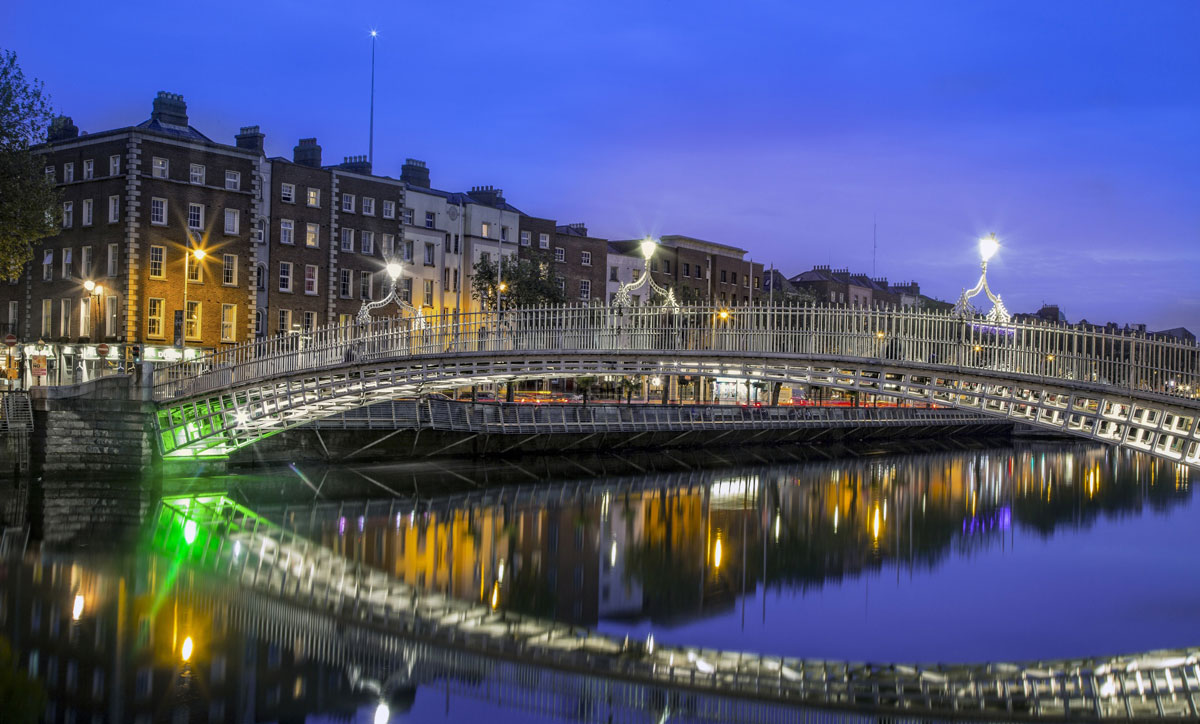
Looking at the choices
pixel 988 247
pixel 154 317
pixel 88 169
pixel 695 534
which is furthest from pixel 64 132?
pixel 988 247

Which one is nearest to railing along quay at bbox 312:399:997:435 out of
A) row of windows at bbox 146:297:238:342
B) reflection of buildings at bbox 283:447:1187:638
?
reflection of buildings at bbox 283:447:1187:638

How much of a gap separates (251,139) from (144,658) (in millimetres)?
44859

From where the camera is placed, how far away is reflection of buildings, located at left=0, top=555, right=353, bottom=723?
53.5ft

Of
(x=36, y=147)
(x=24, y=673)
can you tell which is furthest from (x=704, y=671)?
(x=36, y=147)

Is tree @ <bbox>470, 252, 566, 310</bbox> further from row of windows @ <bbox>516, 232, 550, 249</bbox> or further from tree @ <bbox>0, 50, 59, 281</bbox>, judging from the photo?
tree @ <bbox>0, 50, 59, 281</bbox>

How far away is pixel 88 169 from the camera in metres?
53.6

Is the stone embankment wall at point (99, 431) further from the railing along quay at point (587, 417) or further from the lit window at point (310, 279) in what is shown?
the lit window at point (310, 279)

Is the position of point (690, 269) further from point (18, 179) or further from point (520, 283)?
point (18, 179)

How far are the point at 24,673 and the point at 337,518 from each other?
49.5 ft

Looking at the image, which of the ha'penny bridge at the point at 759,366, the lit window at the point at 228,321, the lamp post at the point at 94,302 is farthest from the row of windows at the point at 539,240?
the ha'penny bridge at the point at 759,366

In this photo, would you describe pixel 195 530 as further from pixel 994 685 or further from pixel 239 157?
pixel 239 157

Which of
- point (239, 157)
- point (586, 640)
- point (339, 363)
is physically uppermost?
point (239, 157)

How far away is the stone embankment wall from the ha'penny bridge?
72cm

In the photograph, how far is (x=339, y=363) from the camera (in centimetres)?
3500
